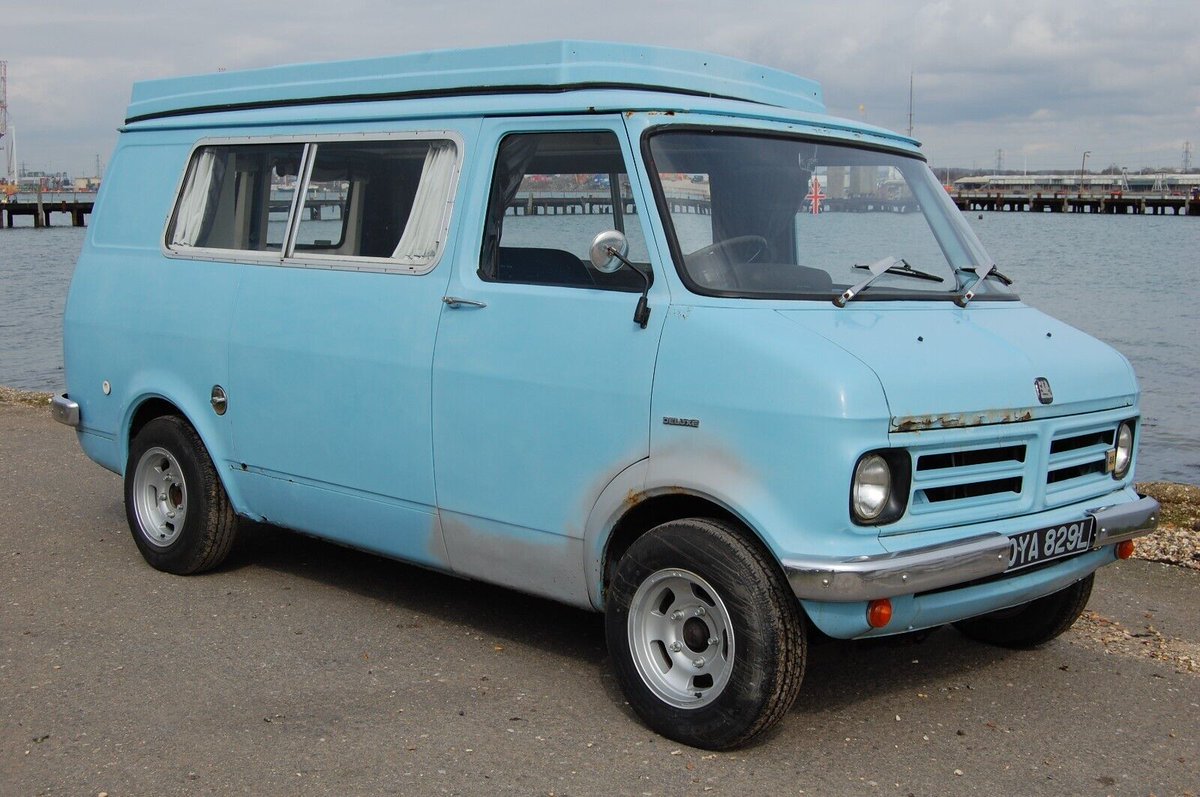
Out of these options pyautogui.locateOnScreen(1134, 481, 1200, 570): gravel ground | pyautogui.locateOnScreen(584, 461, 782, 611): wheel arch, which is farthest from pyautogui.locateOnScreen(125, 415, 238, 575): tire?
pyautogui.locateOnScreen(1134, 481, 1200, 570): gravel ground

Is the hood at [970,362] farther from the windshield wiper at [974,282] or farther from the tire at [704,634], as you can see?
the tire at [704,634]

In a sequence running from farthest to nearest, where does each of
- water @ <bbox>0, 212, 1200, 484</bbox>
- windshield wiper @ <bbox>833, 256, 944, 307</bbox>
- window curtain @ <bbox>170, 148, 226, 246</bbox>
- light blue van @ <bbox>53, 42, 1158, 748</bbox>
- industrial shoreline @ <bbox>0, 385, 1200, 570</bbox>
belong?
1. water @ <bbox>0, 212, 1200, 484</bbox>
2. industrial shoreline @ <bbox>0, 385, 1200, 570</bbox>
3. window curtain @ <bbox>170, 148, 226, 246</bbox>
4. windshield wiper @ <bbox>833, 256, 944, 307</bbox>
5. light blue van @ <bbox>53, 42, 1158, 748</bbox>

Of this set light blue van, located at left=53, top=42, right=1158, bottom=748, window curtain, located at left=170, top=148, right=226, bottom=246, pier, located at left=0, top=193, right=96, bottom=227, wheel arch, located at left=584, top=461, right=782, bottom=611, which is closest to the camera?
light blue van, located at left=53, top=42, right=1158, bottom=748

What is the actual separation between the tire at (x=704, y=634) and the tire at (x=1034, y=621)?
1418mm

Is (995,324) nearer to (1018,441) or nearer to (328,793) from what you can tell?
(1018,441)

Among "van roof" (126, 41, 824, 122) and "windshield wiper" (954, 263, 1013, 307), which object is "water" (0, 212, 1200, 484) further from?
"van roof" (126, 41, 824, 122)

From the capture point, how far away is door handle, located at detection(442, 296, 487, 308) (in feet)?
17.9

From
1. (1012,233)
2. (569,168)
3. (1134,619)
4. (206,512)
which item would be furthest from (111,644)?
(1012,233)

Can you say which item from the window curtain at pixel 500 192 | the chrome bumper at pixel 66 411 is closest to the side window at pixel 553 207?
the window curtain at pixel 500 192

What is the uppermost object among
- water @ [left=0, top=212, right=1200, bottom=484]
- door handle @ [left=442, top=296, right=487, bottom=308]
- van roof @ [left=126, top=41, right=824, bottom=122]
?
van roof @ [left=126, top=41, right=824, bottom=122]

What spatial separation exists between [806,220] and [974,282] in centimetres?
74

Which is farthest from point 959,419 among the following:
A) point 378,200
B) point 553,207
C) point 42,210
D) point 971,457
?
point 42,210

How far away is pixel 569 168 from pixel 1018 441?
6.63 ft

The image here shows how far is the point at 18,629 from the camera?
613 centimetres
